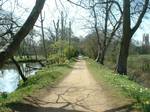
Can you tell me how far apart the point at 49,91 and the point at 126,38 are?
11.1 meters

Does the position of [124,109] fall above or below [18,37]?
below

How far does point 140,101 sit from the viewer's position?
41.3 ft

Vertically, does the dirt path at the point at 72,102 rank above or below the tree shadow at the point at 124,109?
below

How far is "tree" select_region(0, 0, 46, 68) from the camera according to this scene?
12.1 metres

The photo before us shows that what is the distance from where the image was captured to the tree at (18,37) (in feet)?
39.5

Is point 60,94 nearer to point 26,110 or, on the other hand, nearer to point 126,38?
point 26,110

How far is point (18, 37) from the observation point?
12.5 meters

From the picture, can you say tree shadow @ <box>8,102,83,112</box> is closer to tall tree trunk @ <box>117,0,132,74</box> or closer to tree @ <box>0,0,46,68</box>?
tree @ <box>0,0,46,68</box>

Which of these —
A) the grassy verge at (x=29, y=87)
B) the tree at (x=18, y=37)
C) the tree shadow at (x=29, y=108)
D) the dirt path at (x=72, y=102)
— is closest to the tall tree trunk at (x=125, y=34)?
the grassy verge at (x=29, y=87)

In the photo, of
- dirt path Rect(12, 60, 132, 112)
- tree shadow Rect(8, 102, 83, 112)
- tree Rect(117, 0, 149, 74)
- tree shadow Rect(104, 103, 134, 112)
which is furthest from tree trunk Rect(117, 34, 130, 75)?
tree shadow Rect(104, 103, 134, 112)

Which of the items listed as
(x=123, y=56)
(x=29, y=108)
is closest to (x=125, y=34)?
(x=123, y=56)

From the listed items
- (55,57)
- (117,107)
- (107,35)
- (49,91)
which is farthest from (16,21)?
(107,35)

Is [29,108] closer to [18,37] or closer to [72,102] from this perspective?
[72,102]

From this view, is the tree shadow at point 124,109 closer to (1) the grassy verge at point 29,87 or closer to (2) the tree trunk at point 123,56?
(1) the grassy verge at point 29,87
